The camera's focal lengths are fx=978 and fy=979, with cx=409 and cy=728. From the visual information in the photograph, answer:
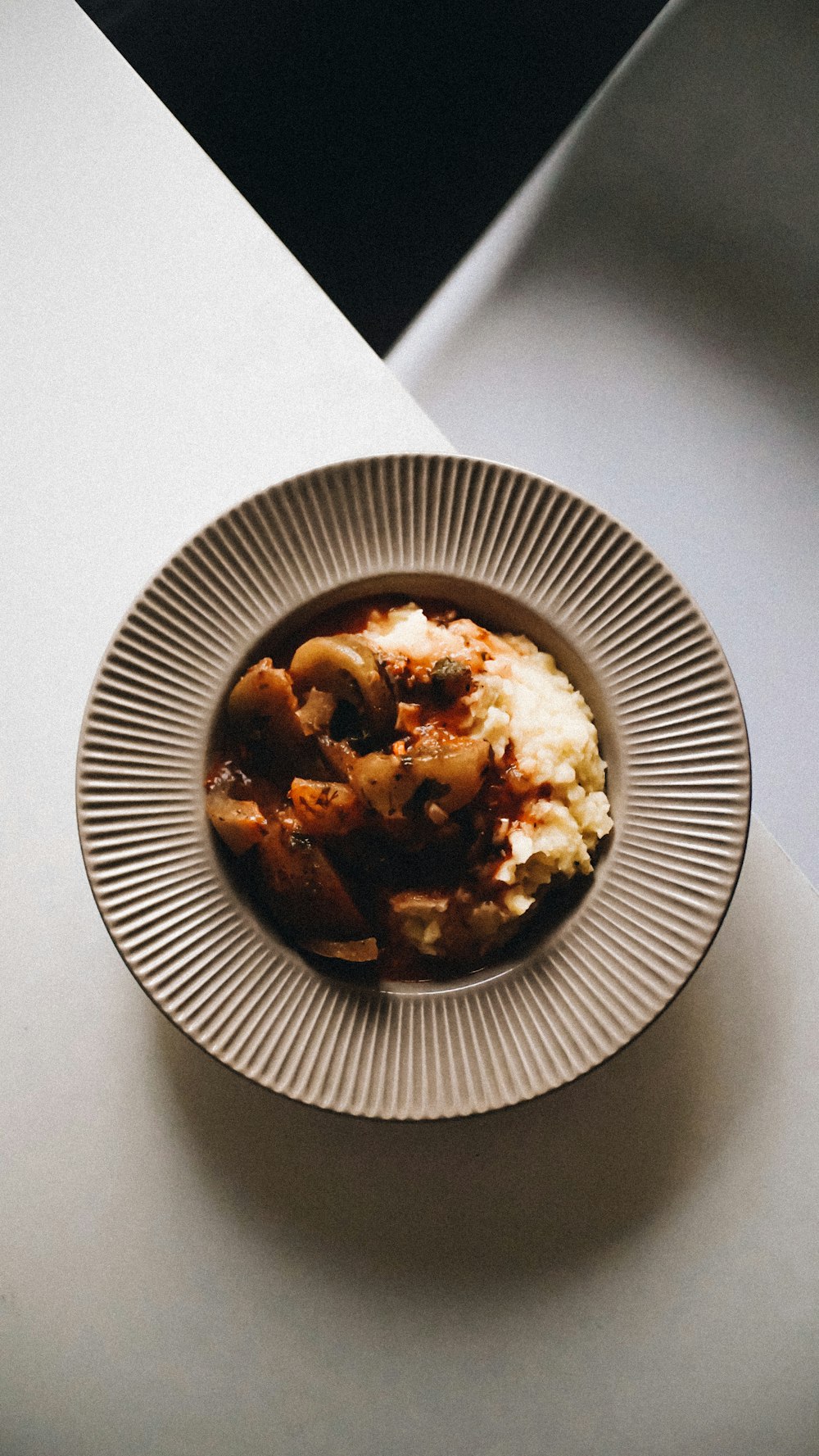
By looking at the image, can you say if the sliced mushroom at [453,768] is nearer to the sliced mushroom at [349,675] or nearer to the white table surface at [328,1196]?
the sliced mushroom at [349,675]

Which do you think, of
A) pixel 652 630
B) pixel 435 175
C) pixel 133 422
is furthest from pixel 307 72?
pixel 652 630

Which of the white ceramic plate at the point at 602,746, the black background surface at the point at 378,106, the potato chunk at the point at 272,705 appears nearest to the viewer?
the white ceramic plate at the point at 602,746

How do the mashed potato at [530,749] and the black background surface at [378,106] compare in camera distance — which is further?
the black background surface at [378,106]

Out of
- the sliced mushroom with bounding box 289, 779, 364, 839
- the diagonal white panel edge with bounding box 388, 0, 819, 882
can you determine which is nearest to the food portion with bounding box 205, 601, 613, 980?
the sliced mushroom with bounding box 289, 779, 364, 839

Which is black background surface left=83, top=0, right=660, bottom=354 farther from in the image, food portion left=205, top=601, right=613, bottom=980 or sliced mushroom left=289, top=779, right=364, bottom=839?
sliced mushroom left=289, top=779, right=364, bottom=839

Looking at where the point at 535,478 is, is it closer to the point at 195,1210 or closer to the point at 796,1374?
the point at 195,1210

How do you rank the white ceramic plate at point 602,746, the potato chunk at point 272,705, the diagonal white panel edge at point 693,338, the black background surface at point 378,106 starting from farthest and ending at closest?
the black background surface at point 378,106, the diagonal white panel edge at point 693,338, the potato chunk at point 272,705, the white ceramic plate at point 602,746

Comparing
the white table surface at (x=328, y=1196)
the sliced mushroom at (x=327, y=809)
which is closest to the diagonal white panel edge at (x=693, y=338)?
the white table surface at (x=328, y=1196)

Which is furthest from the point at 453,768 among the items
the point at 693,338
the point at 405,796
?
the point at 693,338
